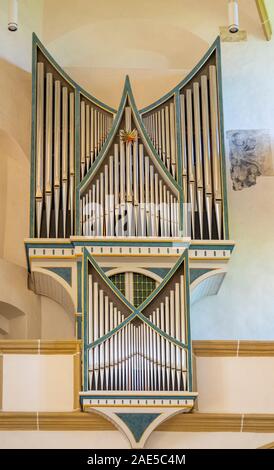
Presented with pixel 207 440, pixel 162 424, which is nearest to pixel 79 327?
pixel 162 424

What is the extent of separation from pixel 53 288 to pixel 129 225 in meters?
1.61

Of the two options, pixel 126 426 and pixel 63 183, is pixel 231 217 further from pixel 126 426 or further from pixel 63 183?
pixel 126 426

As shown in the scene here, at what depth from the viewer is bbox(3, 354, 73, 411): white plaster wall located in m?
15.6

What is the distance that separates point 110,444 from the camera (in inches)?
610

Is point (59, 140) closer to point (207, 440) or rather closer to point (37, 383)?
point (37, 383)

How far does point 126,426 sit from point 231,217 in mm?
4826

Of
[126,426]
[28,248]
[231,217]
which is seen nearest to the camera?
[126,426]

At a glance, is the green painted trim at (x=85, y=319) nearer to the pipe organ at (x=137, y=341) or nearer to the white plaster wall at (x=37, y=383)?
the pipe organ at (x=137, y=341)

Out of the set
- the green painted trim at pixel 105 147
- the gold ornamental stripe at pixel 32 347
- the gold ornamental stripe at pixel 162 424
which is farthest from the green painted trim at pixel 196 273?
the gold ornamental stripe at pixel 162 424

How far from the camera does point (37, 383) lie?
51.6ft

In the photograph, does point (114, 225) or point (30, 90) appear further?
point (30, 90)

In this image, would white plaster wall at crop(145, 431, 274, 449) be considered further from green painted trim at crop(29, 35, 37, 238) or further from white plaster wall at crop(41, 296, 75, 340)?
green painted trim at crop(29, 35, 37, 238)

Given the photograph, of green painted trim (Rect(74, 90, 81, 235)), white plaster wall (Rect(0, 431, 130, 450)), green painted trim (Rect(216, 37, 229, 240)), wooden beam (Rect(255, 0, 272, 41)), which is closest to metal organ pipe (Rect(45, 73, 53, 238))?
green painted trim (Rect(74, 90, 81, 235))
